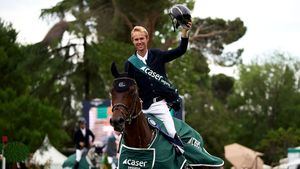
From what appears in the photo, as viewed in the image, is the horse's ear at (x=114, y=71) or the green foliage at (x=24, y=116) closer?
the horse's ear at (x=114, y=71)

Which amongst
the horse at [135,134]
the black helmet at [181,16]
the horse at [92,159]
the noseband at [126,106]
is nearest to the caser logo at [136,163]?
the horse at [135,134]

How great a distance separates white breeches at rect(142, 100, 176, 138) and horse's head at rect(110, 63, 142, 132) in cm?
75

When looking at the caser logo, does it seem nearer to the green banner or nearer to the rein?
the green banner

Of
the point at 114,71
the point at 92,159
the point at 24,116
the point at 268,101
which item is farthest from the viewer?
the point at 268,101

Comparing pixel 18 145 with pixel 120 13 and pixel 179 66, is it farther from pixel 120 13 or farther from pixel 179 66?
pixel 179 66

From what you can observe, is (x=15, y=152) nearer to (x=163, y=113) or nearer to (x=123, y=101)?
(x=163, y=113)

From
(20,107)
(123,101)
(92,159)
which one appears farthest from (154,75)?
(20,107)

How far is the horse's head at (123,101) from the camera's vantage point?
1074 centimetres

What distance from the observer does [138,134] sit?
1152 cm

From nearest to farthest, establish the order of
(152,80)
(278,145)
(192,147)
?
1. (152,80)
2. (192,147)
3. (278,145)

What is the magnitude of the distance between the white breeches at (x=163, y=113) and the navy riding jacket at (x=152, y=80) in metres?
0.07

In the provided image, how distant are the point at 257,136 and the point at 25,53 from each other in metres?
37.2

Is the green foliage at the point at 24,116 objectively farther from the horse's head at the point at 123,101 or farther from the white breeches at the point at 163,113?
the horse's head at the point at 123,101

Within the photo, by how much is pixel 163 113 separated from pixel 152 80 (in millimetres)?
507
